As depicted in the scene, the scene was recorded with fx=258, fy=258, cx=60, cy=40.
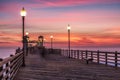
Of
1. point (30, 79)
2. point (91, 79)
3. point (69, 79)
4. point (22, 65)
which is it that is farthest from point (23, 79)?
point (22, 65)

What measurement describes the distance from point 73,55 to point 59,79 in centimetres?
2780

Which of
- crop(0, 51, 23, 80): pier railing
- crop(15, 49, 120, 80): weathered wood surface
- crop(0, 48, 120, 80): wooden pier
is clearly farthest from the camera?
crop(15, 49, 120, 80): weathered wood surface

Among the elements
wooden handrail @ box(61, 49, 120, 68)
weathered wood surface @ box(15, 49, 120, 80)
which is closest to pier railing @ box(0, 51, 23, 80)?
weathered wood surface @ box(15, 49, 120, 80)

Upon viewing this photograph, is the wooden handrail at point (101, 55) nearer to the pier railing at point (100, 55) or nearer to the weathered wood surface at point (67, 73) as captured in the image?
the pier railing at point (100, 55)

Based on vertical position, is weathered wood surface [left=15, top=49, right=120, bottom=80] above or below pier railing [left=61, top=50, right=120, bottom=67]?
below

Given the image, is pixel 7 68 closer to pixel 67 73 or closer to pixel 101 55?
pixel 67 73

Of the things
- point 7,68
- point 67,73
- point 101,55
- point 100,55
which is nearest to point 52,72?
point 67,73

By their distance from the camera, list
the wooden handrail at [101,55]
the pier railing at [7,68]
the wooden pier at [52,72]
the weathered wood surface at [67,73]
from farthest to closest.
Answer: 1. the wooden handrail at [101,55]
2. the weathered wood surface at [67,73]
3. the wooden pier at [52,72]
4. the pier railing at [7,68]

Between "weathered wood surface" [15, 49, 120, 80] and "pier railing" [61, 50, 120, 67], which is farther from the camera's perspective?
"pier railing" [61, 50, 120, 67]

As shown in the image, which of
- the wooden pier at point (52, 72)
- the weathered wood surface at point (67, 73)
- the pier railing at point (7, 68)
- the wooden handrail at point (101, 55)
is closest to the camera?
the pier railing at point (7, 68)

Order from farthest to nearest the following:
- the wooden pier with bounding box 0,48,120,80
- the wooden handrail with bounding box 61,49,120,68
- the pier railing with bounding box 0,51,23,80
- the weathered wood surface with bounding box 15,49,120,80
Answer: the wooden handrail with bounding box 61,49,120,68, the weathered wood surface with bounding box 15,49,120,80, the wooden pier with bounding box 0,48,120,80, the pier railing with bounding box 0,51,23,80

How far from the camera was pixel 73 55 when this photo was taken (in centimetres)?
4112

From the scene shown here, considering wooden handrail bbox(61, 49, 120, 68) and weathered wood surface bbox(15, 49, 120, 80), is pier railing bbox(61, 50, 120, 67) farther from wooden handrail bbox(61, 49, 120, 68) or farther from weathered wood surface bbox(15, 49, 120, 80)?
weathered wood surface bbox(15, 49, 120, 80)

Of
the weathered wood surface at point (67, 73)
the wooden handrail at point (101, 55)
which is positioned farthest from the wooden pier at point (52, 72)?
the wooden handrail at point (101, 55)
